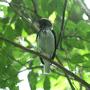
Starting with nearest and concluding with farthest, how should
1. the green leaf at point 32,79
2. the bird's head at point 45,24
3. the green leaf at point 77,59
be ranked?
the green leaf at point 77,59 → the green leaf at point 32,79 → the bird's head at point 45,24

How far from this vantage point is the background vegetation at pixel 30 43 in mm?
2982

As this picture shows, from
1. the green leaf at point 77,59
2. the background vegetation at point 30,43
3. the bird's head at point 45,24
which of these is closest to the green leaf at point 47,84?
the background vegetation at point 30,43

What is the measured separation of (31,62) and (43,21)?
0.59 metres

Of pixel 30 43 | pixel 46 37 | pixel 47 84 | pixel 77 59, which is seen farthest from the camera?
pixel 46 37

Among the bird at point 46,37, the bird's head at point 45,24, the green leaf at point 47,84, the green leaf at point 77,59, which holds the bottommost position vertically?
the green leaf at point 47,84

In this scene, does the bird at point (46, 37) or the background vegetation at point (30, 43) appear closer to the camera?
the background vegetation at point (30, 43)

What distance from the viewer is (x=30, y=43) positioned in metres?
3.58

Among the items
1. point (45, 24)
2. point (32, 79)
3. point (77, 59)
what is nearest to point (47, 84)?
point (32, 79)

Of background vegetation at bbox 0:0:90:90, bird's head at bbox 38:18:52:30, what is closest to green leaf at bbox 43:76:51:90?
background vegetation at bbox 0:0:90:90

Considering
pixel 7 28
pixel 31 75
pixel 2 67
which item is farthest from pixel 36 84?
pixel 7 28

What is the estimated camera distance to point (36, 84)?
3.20 metres

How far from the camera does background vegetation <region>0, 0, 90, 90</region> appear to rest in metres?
2.98

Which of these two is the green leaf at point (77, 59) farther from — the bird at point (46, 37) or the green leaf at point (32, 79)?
the bird at point (46, 37)

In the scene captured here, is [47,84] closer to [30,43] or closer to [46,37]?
[30,43]
